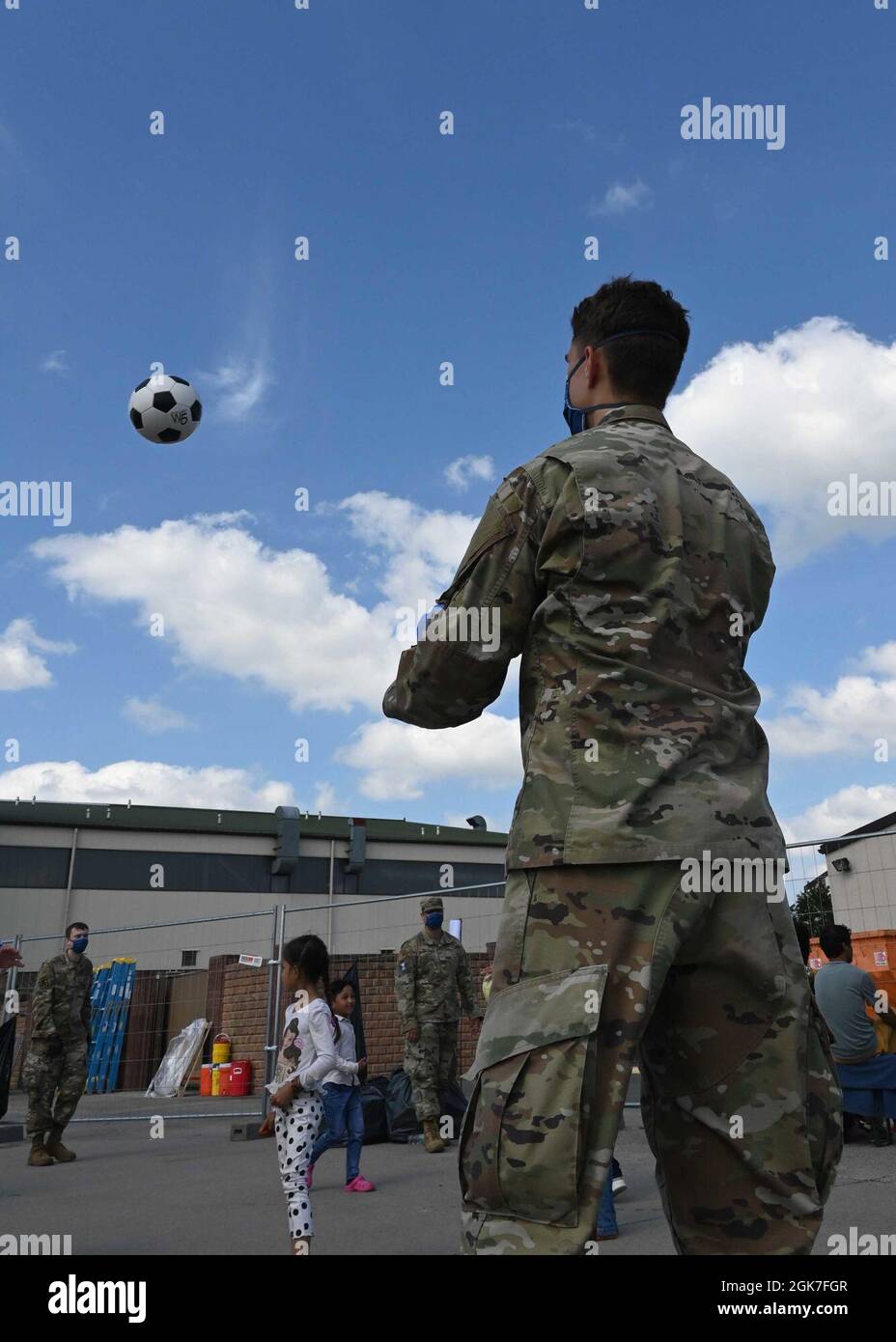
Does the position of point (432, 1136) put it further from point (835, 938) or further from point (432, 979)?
point (835, 938)

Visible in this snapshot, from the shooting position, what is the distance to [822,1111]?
6.18 feet

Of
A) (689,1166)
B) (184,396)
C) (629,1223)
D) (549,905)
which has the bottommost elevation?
(629,1223)

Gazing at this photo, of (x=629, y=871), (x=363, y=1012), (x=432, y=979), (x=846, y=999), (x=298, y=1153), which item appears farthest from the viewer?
(x=363, y=1012)

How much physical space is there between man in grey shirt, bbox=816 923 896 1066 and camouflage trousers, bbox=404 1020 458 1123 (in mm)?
3315

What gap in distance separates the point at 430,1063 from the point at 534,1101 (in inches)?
317

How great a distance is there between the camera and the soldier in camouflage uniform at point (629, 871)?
165 cm

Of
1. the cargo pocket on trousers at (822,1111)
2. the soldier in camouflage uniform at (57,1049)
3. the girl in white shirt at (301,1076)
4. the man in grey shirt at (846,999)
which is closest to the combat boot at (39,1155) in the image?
the soldier in camouflage uniform at (57,1049)

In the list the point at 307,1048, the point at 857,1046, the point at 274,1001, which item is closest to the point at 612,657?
the point at 307,1048

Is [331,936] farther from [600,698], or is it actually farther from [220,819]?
[600,698]

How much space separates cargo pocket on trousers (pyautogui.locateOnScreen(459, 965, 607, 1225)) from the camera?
62.3 inches
